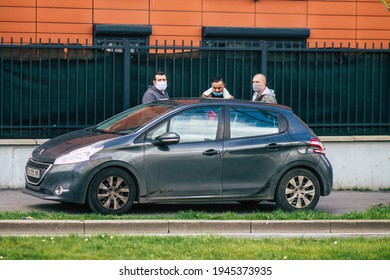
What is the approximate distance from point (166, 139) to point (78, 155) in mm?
1104

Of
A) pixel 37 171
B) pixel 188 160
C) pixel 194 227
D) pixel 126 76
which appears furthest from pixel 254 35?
pixel 194 227

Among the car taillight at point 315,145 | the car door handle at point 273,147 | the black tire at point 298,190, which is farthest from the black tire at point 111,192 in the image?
the car taillight at point 315,145

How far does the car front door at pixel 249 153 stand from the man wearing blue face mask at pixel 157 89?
8.05 feet

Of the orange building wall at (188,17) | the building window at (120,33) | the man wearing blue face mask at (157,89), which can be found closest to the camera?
the man wearing blue face mask at (157,89)

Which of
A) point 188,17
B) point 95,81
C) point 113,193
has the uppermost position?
point 188,17

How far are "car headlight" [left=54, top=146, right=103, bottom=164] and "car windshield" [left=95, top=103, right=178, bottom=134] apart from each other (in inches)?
24.3

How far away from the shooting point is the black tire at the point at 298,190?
14937 mm

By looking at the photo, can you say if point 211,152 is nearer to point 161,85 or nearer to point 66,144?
point 66,144

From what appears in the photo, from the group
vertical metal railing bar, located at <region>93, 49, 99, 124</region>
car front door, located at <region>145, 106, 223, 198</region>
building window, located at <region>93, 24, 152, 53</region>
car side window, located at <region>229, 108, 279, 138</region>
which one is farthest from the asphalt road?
building window, located at <region>93, 24, 152, 53</region>

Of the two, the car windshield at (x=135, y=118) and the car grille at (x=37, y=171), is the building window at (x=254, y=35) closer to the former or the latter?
the car windshield at (x=135, y=118)

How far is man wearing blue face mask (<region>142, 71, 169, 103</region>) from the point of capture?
17.3 metres

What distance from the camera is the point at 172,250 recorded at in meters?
11.3

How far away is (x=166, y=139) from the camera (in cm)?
1443

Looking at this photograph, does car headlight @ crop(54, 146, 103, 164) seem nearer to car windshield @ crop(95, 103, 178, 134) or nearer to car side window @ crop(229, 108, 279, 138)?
car windshield @ crop(95, 103, 178, 134)
